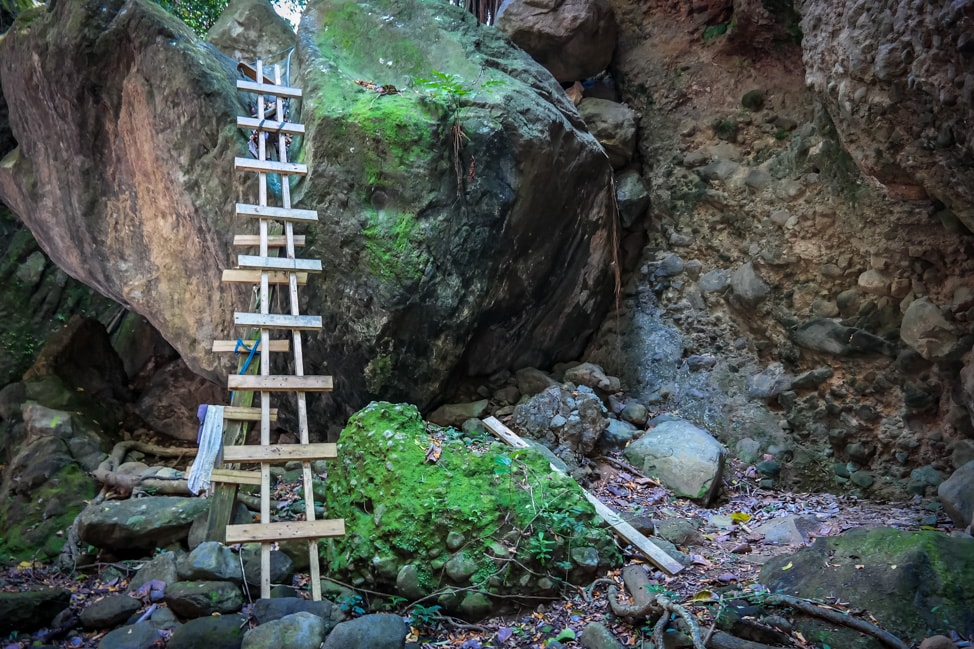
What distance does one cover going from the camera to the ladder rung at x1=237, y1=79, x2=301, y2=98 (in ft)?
18.4

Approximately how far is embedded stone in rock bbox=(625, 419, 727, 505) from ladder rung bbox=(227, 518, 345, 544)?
2.64 m

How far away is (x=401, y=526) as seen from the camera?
12.6 feet

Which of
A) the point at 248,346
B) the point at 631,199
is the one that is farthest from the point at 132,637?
the point at 631,199

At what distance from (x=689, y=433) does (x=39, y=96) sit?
6.95 meters

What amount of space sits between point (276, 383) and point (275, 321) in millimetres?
470

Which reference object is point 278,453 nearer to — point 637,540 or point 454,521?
point 454,521

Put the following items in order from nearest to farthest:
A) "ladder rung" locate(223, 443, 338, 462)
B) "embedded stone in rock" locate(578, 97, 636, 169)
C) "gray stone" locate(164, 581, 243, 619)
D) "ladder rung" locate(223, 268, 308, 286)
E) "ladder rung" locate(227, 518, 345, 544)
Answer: "gray stone" locate(164, 581, 243, 619), "ladder rung" locate(227, 518, 345, 544), "ladder rung" locate(223, 443, 338, 462), "ladder rung" locate(223, 268, 308, 286), "embedded stone in rock" locate(578, 97, 636, 169)

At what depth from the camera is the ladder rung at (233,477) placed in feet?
14.2

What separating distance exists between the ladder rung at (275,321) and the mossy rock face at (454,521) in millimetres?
949

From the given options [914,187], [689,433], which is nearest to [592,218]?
[689,433]

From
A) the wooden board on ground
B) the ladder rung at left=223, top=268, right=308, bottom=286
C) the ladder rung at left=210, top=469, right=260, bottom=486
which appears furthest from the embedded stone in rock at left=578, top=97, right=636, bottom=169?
the ladder rung at left=210, top=469, right=260, bottom=486

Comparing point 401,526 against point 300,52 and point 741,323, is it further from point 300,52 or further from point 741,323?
point 300,52

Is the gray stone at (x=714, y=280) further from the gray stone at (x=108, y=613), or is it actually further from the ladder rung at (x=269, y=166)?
the gray stone at (x=108, y=613)

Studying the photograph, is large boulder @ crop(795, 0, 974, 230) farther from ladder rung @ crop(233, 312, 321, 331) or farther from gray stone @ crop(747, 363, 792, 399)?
ladder rung @ crop(233, 312, 321, 331)
